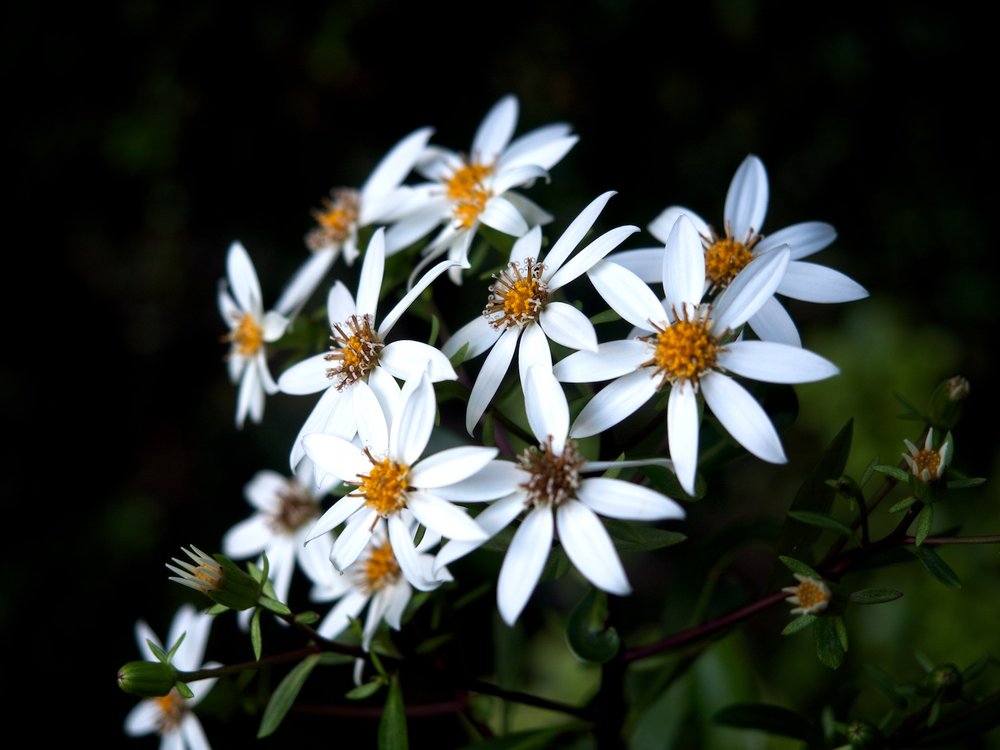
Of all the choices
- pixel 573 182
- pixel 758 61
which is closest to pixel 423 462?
pixel 573 182

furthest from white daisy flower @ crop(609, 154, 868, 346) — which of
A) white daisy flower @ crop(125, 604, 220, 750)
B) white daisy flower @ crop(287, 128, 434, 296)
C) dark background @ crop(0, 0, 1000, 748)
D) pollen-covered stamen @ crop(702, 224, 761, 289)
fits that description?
dark background @ crop(0, 0, 1000, 748)

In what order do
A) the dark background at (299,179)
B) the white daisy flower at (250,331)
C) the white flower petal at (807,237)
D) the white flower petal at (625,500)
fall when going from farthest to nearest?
the dark background at (299,179), the white daisy flower at (250,331), the white flower petal at (807,237), the white flower petal at (625,500)

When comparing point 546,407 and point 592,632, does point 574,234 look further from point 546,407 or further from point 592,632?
point 592,632

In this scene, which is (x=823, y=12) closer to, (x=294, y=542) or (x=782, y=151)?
(x=782, y=151)

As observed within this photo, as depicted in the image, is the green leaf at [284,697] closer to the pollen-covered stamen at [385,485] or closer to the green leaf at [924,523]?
the pollen-covered stamen at [385,485]

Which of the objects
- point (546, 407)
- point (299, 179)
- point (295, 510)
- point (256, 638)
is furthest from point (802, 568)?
point (299, 179)

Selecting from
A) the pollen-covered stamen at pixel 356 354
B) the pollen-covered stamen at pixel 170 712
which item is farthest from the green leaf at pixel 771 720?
the pollen-covered stamen at pixel 170 712

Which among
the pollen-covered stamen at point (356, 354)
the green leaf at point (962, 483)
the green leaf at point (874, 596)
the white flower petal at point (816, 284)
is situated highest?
the white flower petal at point (816, 284)
